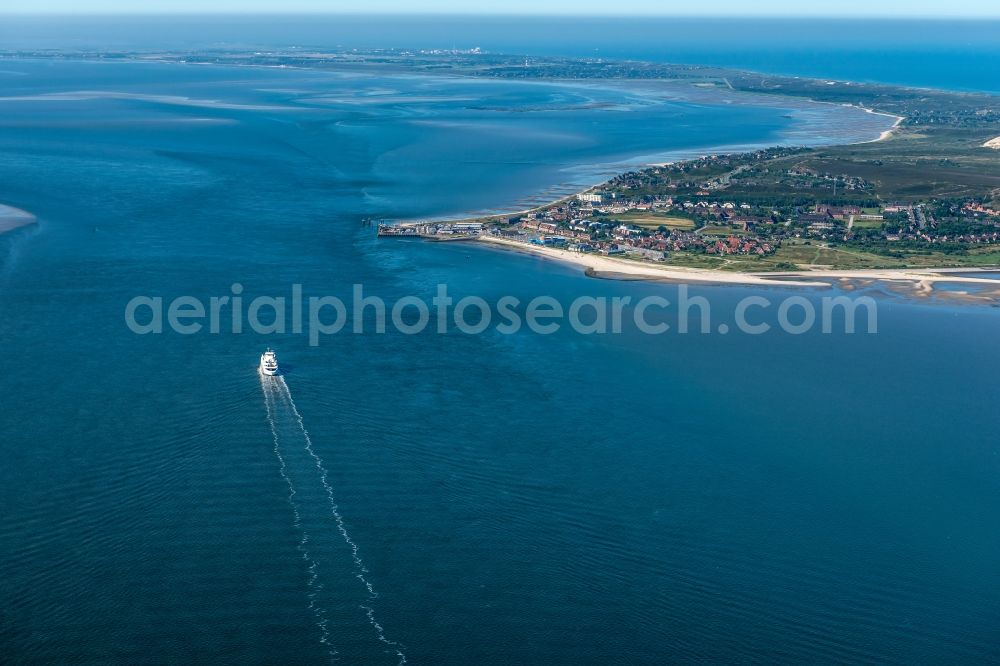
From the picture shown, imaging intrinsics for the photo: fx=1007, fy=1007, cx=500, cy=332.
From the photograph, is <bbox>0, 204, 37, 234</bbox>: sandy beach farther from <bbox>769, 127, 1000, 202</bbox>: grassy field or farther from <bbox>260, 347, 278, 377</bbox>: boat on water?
<bbox>769, 127, 1000, 202</bbox>: grassy field

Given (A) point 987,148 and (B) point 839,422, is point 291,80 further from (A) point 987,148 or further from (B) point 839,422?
(B) point 839,422

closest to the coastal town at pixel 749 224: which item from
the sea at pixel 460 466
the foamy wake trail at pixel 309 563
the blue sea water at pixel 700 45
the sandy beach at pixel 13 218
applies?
the sea at pixel 460 466

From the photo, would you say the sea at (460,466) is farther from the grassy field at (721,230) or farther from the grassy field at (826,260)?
the grassy field at (721,230)

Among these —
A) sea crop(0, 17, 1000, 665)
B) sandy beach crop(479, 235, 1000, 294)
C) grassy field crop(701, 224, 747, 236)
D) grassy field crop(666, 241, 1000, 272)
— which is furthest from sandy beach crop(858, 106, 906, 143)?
sea crop(0, 17, 1000, 665)

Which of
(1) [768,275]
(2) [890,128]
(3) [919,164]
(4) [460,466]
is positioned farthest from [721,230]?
(2) [890,128]

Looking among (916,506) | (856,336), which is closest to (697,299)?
(856,336)

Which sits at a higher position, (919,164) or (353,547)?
(919,164)

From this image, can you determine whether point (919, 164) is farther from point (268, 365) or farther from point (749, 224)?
point (268, 365)
